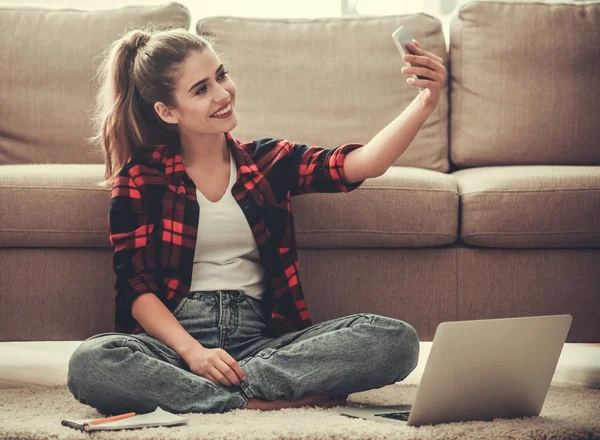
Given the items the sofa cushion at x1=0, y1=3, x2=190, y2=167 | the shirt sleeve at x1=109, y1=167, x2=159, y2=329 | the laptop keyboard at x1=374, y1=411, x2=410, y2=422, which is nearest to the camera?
the laptop keyboard at x1=374, y1=411, x2=410, y2=422

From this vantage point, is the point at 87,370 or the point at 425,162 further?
the point at 425,162

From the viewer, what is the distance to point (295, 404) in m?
1.43

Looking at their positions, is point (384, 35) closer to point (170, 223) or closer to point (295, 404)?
point (170, 223)

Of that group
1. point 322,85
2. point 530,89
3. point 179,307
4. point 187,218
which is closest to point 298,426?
point 179,307

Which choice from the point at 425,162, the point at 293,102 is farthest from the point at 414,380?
the point at 293,102

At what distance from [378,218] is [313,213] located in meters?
0.14

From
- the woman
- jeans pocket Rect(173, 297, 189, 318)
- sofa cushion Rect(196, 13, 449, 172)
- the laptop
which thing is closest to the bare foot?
the woman

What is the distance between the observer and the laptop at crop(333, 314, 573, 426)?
1.18m

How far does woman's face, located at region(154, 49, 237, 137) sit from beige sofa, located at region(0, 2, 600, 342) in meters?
0.29

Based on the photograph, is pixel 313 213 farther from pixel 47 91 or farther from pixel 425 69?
pixel 47 91

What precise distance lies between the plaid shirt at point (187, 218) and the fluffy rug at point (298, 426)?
0.72ft

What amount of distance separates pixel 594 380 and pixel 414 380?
15.3 inches

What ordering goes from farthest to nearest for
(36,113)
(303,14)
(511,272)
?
(303,14) → (36,113) → (511,272)

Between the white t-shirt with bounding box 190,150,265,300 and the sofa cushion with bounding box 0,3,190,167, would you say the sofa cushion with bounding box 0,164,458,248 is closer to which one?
the white t-shirt with bounding box 190,150,265,300
